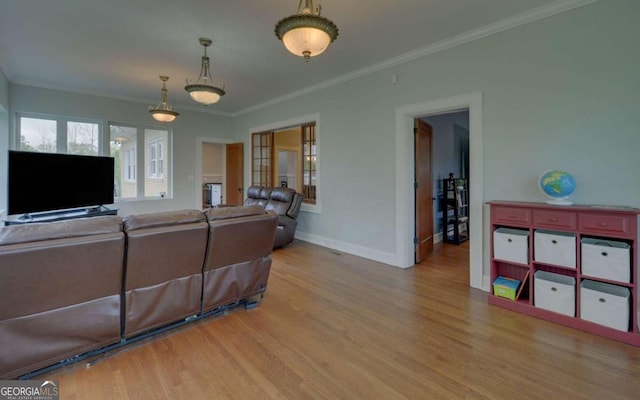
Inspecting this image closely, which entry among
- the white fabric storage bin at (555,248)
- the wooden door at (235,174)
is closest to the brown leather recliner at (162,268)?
the white fabric storage bin at (555,248)

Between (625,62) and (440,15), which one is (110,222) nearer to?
(440,15)

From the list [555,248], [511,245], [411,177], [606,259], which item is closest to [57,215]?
[411,177]

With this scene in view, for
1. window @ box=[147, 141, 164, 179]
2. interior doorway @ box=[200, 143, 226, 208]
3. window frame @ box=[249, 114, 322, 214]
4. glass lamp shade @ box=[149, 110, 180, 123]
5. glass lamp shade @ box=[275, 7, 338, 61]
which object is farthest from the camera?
interior doorway @ box=[200, 143, 226, 208]

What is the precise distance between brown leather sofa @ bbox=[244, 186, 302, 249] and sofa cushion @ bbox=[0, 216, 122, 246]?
10.3 feet

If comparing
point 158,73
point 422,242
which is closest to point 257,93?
point 158,73

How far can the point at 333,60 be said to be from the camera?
13.8ft

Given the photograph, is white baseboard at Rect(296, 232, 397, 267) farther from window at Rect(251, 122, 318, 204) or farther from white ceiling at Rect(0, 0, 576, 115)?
white ceiling at Rect(0, 0, 576, 115)

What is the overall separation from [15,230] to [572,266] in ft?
13.4

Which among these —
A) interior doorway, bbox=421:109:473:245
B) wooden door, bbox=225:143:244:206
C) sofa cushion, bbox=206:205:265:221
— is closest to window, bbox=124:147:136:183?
wooden door, bbox=225:143:244:206

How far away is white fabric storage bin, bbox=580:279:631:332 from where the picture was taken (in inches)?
90.1

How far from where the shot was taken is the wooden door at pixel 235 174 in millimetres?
7582

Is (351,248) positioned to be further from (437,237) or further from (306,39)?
(306,39)

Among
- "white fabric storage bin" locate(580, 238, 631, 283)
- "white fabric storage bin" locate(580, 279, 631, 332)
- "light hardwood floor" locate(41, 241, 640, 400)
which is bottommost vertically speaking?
"light hardwood floor" locate(41, 241, 640, 400)

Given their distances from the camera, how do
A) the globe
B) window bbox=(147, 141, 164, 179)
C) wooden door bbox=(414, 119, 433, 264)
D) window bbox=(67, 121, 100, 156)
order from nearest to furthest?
the globe → wooden door bbox=(414, 119, 433, 264) → window bbox=(67, 121, 100, 156) → window bbox=(147, 141, 164, 179)
